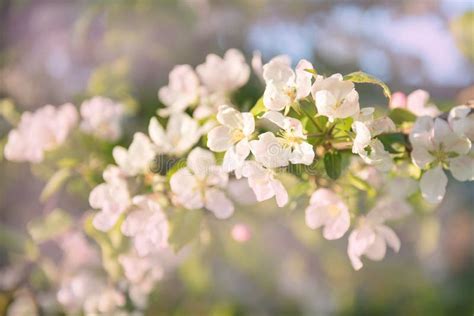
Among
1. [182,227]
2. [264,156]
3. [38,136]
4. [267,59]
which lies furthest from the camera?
[267,59]

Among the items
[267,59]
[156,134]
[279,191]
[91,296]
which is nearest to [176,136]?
[156,134]

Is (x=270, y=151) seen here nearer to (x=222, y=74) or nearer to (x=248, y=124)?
(x=248, y=124)

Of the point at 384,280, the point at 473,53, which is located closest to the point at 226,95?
the point at 473,53

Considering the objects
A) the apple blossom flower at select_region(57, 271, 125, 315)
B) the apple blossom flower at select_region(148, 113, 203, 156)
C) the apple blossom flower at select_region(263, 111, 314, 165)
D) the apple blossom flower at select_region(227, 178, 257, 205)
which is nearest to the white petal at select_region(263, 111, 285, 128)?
the apple blossom flower at select_region(263, 111, 314, 165)

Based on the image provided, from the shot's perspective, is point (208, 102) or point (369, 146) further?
point (208, 102)

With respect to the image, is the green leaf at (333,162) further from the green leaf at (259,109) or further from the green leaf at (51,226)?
the green leaf at (51,226)

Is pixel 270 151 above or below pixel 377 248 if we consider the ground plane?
above

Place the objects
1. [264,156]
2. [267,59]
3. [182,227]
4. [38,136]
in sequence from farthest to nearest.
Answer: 1. [267,59]
2. [38,136]
3. [182,227]
4. [264,156]
